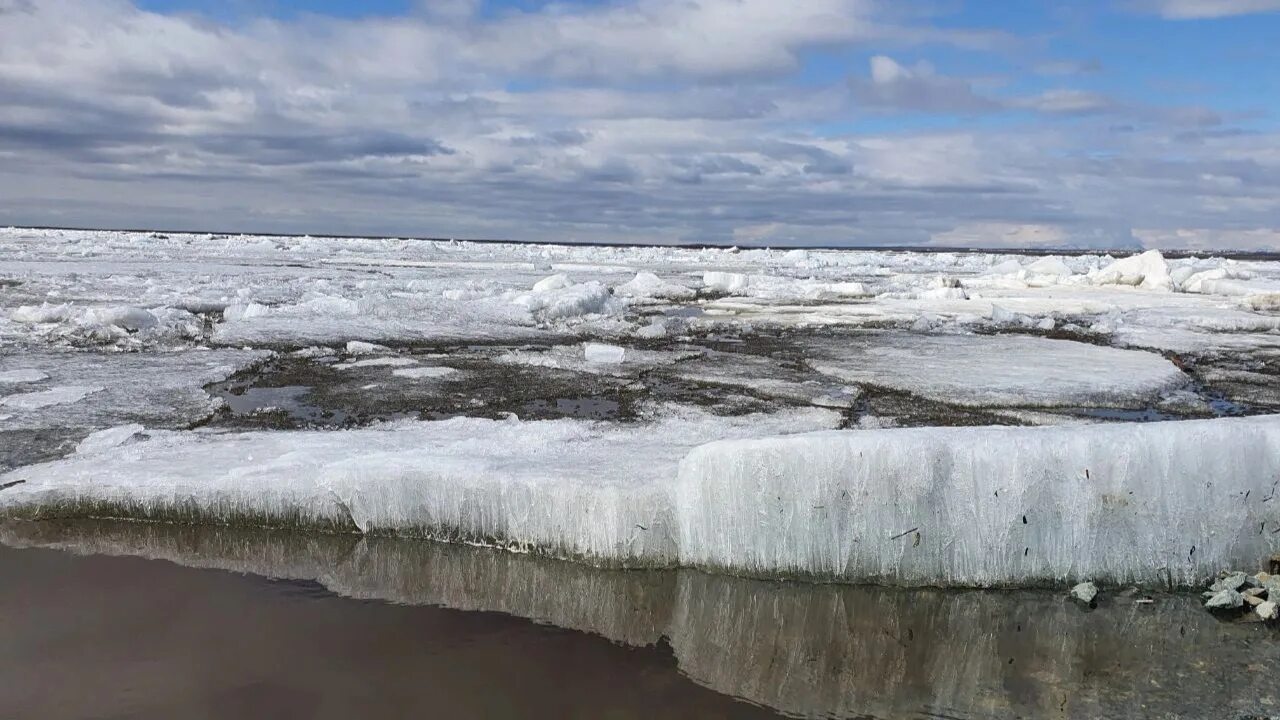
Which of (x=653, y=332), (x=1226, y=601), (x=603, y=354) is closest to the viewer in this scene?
(x=1226, y=601)

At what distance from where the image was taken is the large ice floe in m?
4.94

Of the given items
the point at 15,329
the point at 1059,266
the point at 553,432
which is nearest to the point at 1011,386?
the point at 553,432

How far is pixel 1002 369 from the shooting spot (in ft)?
36.3

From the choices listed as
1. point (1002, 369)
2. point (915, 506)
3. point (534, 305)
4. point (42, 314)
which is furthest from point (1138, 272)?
→ point (42, 314)

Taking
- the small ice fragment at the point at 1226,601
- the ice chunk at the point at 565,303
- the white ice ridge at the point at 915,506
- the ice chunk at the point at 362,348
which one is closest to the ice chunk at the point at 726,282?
the ice chunk at the point at 565,303

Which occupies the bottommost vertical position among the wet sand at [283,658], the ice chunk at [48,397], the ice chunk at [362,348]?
the wet sand at [283,658]

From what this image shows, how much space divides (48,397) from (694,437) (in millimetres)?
5973

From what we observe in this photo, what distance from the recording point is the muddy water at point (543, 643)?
12.7ft

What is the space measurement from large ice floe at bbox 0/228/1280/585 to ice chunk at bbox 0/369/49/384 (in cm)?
6

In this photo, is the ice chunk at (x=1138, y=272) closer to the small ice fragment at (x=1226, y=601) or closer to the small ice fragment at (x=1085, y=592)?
the small ice fragment at (x=1226, y=601)

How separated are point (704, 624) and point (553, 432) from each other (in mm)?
2729

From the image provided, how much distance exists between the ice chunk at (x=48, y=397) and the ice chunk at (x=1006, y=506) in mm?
6505

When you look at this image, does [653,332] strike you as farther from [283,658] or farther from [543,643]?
[283,658]

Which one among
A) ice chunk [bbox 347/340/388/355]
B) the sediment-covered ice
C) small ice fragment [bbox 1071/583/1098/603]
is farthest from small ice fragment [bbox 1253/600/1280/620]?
ice chunk [bbox 347/340/388/355]
